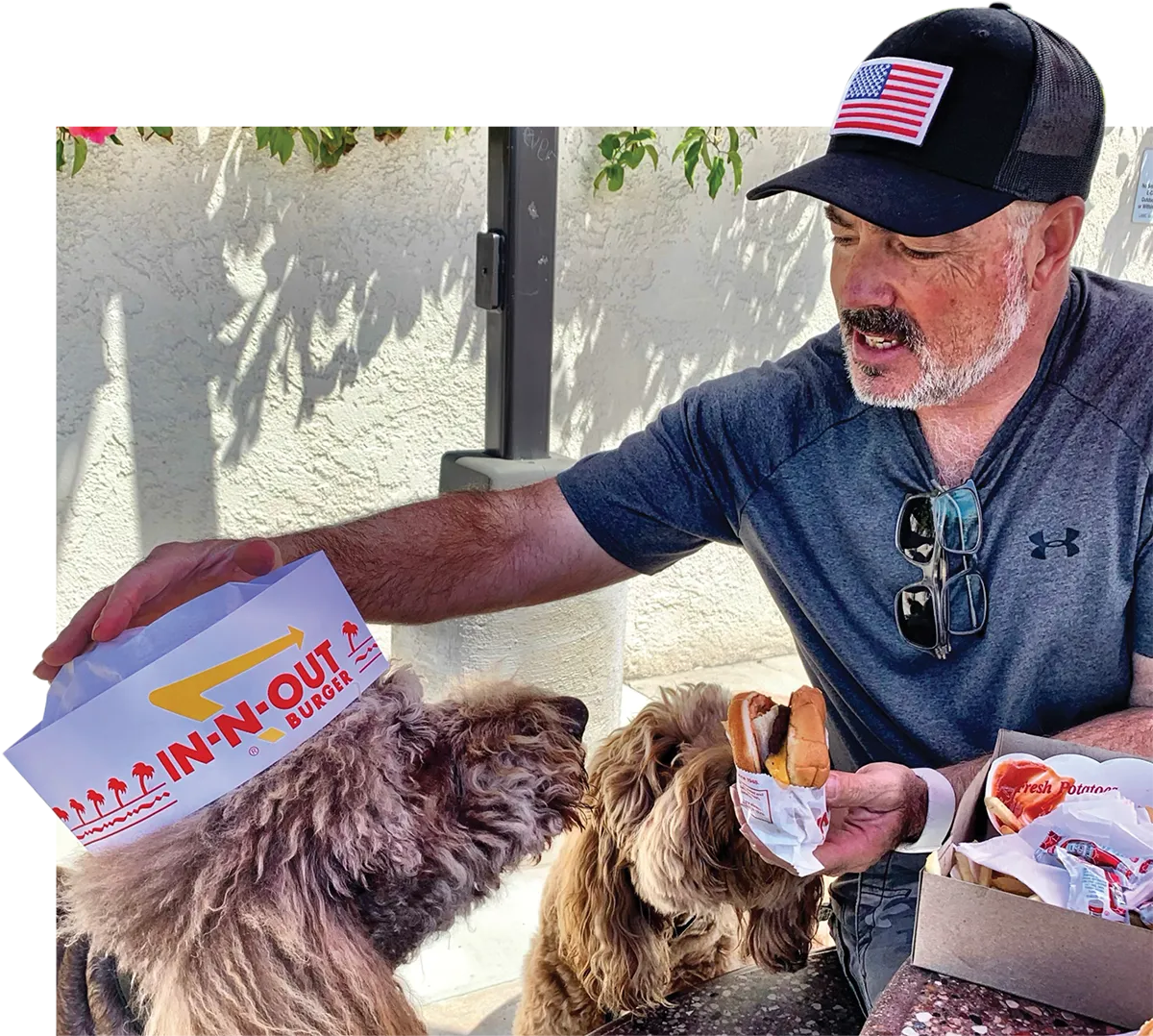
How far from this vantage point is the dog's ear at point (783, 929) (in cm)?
189

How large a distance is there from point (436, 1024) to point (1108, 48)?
2769 millimetres

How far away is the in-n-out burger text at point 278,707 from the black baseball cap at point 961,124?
3.36ft

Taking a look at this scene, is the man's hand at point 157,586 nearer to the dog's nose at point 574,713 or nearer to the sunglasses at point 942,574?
the dog's nose at point 574,713

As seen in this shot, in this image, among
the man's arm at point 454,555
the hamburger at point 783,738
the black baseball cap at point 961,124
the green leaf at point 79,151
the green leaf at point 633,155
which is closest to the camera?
the hamburger at point 783,738

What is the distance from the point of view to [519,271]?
11.4 feet

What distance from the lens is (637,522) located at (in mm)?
2115

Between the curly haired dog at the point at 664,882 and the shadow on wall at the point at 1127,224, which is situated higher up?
the shadow on wall at the point at 1127,224

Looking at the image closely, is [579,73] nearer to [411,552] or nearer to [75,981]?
[411,552]

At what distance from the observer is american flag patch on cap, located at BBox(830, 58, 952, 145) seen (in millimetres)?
→ 1791

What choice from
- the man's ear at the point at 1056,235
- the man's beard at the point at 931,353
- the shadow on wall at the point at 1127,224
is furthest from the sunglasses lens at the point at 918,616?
the shadow on wall at the point at 1127,224

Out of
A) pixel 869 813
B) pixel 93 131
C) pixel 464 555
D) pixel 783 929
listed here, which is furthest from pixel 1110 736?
pixel 93 131

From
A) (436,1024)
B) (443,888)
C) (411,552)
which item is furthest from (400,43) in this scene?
(436,1024)

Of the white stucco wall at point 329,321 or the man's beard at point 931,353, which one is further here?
the white stucco wall at point 329,321

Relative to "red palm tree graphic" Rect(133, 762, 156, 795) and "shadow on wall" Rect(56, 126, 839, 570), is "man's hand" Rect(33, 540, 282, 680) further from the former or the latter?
"shadow on wall" Rect(56, 126, 839, 570)
